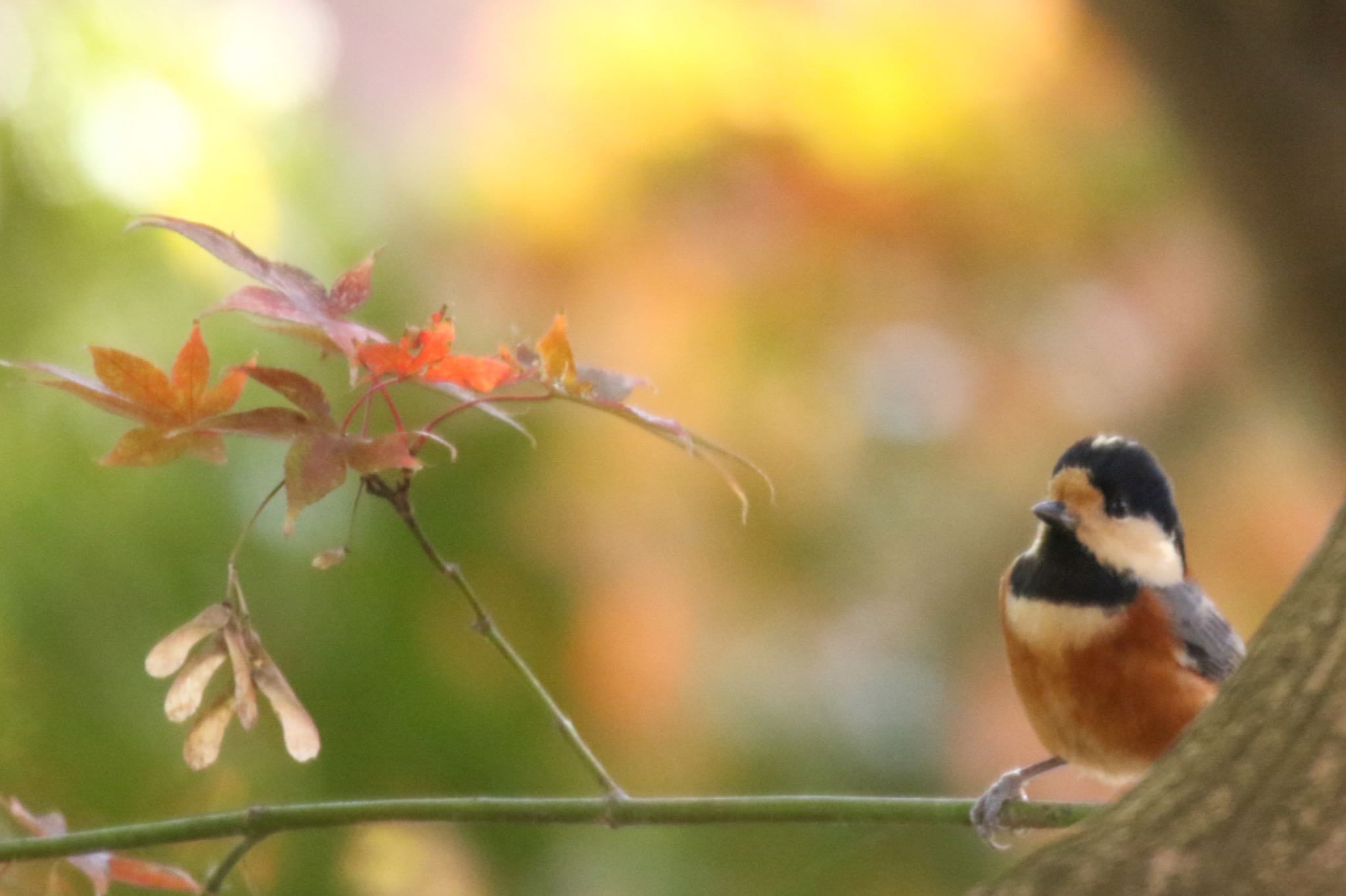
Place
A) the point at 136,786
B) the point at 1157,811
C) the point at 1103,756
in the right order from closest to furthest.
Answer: the point at 1157,811 → the point at 1103,756 → the point at 136,786

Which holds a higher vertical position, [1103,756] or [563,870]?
[1103,756]

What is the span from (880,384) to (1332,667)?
1125 millimetres

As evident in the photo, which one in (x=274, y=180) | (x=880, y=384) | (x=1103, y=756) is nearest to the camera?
(x=1103, y=756)

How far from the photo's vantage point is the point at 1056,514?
0.69 meters

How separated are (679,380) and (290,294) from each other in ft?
3.11

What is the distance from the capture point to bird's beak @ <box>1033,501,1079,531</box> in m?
0.68

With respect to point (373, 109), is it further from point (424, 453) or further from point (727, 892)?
point (727, 892)

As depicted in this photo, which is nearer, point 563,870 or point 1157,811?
point 1157,811

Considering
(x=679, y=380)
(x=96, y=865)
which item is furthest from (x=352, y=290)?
(x=679, y=380)

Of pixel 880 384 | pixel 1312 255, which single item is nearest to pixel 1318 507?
pixel 1312 255

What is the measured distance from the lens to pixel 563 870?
1257 mm

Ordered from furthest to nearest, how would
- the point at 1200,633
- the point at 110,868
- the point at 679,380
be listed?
the point at 679,380 → the point at 1200,633 → the point at 110,868

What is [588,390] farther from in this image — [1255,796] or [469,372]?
[1255,796]

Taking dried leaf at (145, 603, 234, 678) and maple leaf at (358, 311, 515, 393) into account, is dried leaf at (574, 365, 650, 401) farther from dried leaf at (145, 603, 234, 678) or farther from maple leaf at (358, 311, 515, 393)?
dried leaf at (145, 603, 234, 678)
